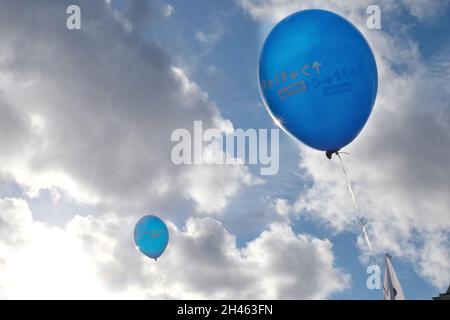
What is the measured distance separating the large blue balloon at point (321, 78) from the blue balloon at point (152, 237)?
993 cm

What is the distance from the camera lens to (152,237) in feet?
60.9

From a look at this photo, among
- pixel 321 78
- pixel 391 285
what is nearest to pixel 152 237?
pixel 391 285

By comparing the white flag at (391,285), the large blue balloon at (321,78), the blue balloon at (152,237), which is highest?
the large blue balloon at (321,78)

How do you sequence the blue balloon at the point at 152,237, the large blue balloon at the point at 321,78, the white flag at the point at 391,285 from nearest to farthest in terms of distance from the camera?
1. the large blue balloon at the point at 321,78
2. the blue balloon at the point at 152,237
3. the white flag at the point at 391,285

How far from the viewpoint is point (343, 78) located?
952 cm

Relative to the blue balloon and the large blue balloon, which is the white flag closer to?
the blue balloon

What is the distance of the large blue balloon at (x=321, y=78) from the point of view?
9500 mm

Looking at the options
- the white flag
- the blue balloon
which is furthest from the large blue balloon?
the white flag

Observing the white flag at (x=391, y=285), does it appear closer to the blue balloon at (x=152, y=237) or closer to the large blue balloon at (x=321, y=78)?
the blue balloon at (x=152, y=237)

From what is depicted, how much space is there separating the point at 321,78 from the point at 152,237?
439 inches

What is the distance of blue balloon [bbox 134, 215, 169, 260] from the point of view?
Answer: 18531 mm

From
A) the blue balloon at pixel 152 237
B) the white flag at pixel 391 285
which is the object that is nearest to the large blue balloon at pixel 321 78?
the blue balloon at pixel 152 237
